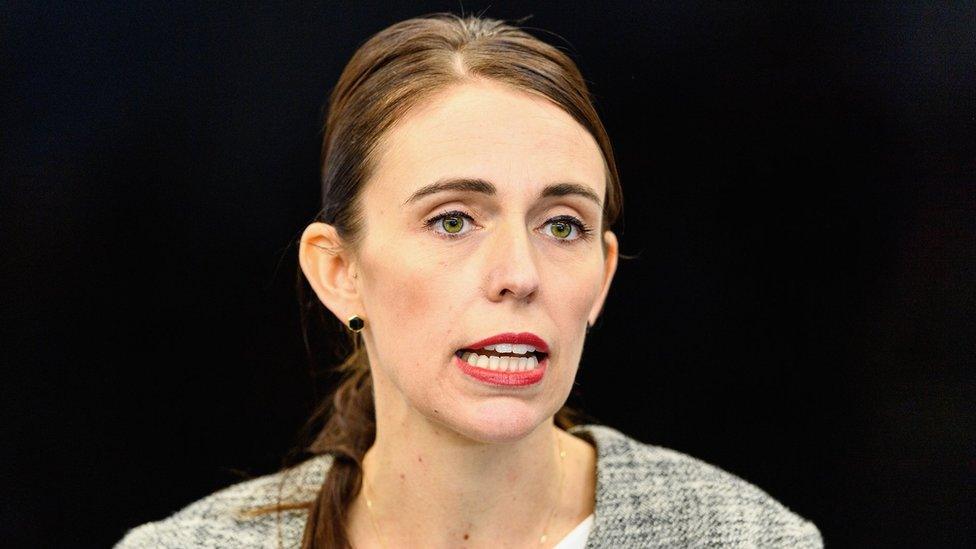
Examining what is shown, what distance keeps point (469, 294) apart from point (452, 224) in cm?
15

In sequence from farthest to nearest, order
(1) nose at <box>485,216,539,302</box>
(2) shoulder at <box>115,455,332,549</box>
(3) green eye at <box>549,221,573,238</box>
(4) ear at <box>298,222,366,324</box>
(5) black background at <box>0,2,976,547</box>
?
(5) black background at <box>0,2,976,547</box>
(2) shoulder at <box>115,455,332,549</box>
(4) ear at <box>298,222,366,324</box>
(3) green eye at <box>549,221,573,238</box>
(1) nose at <box>485,216,539,302</box>

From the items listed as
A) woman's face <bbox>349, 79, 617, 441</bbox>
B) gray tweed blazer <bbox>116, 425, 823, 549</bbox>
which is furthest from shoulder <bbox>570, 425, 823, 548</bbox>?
woman's face <bbox>349, 79, 617, 441</bbox>

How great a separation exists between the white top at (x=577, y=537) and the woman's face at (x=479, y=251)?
345 mm

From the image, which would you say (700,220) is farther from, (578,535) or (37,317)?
(37,317)

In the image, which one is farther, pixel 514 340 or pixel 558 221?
pixel 558 221

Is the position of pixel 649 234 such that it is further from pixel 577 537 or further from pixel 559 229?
pixel 577 537

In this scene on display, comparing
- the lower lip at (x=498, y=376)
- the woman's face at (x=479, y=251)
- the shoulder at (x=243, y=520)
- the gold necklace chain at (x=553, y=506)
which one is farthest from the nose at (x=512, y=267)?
the shoulder at (x=243, y=520)

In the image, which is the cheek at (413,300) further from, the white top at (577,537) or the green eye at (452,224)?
the white top at (577,537)

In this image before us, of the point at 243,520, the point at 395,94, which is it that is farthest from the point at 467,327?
the point at 243,520

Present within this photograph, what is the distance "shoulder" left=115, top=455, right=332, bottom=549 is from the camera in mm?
2486

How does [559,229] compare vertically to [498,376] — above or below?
above

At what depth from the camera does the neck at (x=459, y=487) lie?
91.8 inches

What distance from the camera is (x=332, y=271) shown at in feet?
7.89

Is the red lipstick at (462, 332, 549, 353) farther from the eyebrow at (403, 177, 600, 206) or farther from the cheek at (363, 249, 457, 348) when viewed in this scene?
the eyebrow at (403, 177, 600, 206)
